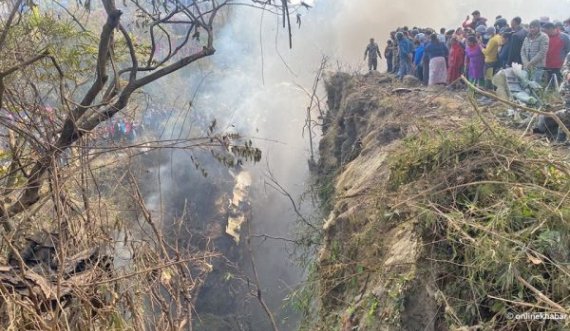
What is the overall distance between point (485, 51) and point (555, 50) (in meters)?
1.50

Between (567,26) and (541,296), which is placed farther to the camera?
(567,26)

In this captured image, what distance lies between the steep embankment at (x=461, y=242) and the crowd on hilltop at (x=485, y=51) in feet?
10.3

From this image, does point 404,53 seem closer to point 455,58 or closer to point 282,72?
point 455,58

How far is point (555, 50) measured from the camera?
7.81m

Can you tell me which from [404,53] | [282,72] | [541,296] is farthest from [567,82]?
[282,72]

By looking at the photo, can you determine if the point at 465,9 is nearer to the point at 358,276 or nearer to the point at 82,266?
the point at 358,276

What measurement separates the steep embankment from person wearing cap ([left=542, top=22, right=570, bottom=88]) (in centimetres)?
314

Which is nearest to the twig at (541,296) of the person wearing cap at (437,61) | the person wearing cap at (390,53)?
the person wearing cap at (437,61)

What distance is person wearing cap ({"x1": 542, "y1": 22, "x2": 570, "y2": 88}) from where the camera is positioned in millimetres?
7781

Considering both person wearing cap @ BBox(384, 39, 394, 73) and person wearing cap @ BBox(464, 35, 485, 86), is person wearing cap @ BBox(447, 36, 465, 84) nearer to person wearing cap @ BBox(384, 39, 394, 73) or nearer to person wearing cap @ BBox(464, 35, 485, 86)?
person wearing cap @ BBox(464, 35, 485, 86)

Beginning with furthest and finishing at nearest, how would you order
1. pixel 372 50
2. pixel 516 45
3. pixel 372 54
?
pixel 372 50, pixel 372 54, pixel 516 45

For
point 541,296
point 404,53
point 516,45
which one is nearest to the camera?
point 541,296

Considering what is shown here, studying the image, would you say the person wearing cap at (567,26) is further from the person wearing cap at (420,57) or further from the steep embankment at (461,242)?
the steep embankment at (461,242)

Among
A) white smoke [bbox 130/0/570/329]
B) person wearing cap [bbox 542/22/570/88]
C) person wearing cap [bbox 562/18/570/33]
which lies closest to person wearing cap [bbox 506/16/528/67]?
person wearing cap [bbox 562/18/570/33]
